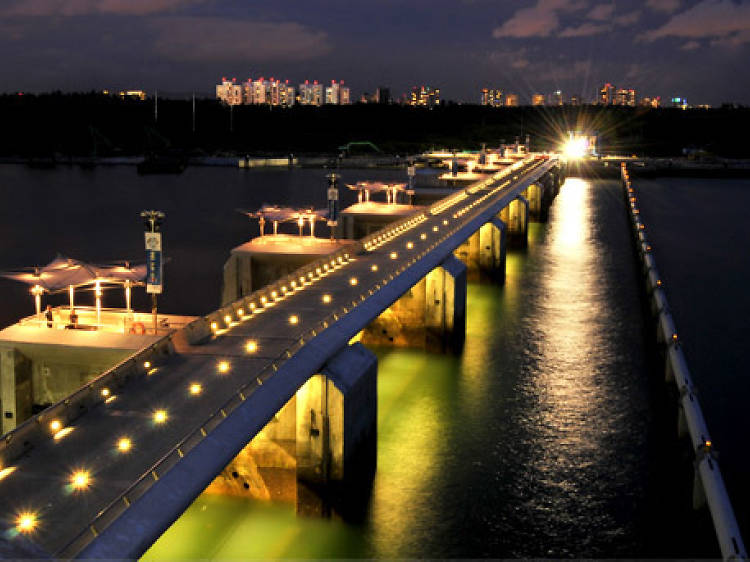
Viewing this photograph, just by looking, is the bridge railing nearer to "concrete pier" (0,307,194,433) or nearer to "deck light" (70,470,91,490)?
"deck light" (70,470,91,490)

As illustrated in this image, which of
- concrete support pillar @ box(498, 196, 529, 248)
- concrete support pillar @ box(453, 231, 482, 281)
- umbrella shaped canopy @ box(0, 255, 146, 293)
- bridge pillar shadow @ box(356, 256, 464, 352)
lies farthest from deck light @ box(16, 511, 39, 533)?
concrete support pillar @ box(498, 196, 529, 248)

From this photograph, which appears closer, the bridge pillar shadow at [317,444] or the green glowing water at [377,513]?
the green glowing water at [377,513]

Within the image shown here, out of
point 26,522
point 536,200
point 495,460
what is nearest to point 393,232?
point 495,460

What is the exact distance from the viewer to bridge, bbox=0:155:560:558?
31.7 ft

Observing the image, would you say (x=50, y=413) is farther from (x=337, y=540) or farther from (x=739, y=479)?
(x=739, y=479)

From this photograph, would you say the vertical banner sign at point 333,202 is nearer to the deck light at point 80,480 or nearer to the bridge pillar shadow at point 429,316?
the bridge pillar shadow at point 429,316

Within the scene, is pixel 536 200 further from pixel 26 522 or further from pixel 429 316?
pixel 26 522

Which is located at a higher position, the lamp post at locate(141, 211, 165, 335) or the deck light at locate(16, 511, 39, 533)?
the lamp post at locate(141, 211, 165, 335)

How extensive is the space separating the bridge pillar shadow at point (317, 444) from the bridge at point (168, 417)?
27 centimetres

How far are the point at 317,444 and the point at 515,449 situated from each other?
6397 millimetres

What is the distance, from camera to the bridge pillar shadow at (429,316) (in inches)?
1132

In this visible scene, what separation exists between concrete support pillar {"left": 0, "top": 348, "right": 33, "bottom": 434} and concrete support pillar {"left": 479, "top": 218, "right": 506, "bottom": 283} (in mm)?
25958

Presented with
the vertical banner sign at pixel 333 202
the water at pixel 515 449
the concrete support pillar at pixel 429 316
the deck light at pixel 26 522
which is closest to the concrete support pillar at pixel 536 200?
the water at pixel 515 449

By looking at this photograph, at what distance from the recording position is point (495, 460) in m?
20.2
